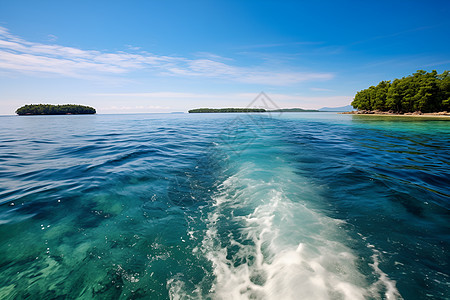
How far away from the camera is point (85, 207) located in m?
4.71

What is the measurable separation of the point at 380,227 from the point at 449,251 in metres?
1.00

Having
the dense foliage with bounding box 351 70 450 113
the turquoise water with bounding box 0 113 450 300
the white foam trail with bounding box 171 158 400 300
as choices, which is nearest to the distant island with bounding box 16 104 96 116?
the turquoise water with bounding box 0 113 450 300

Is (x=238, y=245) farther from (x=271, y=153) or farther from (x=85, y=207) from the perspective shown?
(x=271, y=153)

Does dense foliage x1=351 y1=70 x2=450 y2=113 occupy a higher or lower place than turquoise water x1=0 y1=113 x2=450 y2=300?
higher

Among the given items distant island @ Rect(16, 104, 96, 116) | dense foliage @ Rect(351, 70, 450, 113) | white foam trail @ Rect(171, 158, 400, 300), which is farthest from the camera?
distant island @ Rect(16, 104, 96, 116)

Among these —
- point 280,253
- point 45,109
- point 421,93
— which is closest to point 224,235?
point 280,253

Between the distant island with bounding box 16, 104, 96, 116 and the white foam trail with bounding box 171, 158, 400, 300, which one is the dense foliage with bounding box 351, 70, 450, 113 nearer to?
the white foam trail with bounding box 171, 158, 400, 300

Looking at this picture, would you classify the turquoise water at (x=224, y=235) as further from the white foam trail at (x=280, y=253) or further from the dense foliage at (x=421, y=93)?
the dense foliage at (x=421, y=93)

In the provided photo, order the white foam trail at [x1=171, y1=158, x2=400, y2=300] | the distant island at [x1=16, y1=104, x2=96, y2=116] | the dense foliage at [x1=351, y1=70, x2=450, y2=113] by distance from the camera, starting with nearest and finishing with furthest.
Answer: the white foam trail at [x1=171, y1=158, x2=400, y2=300]
the dense foliage at [x1=351, y1=70, x2=450, y2=113]
the distant island at [x1=16, y1=104, x2=96, y2=116]

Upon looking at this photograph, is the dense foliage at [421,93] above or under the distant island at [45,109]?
above

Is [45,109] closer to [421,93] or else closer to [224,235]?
[224,235]

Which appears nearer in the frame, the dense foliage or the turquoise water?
the turquoise water

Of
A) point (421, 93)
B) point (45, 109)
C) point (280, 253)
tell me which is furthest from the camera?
point (45, 109)

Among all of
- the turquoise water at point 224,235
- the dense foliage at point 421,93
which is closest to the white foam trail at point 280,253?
the turquoise water at point 224,235
